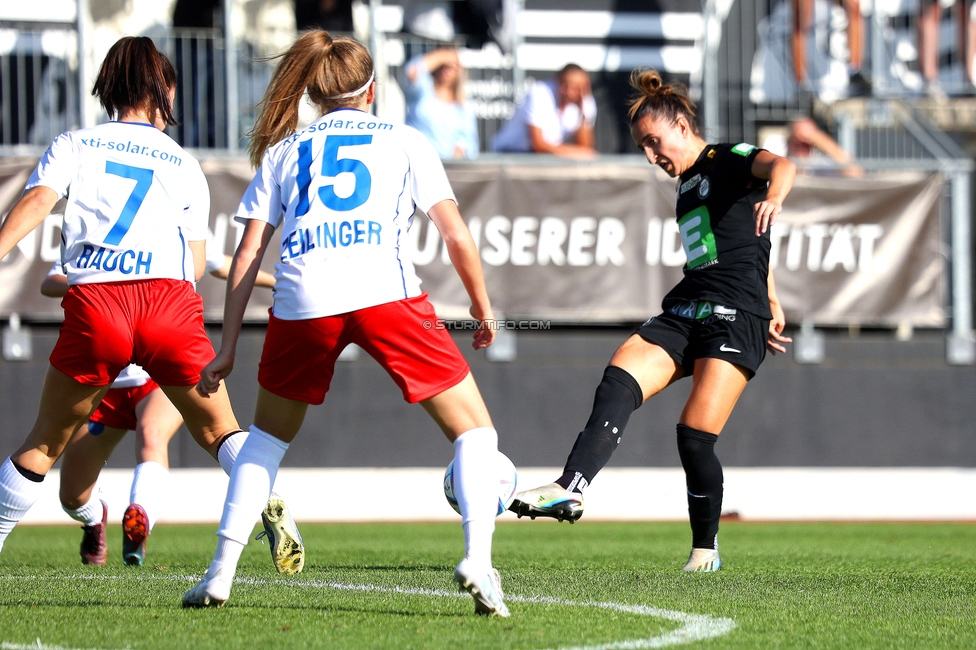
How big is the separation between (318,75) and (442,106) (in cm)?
797

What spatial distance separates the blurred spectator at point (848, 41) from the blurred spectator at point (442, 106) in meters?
3.80

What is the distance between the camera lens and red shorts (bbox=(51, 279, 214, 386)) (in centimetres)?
441

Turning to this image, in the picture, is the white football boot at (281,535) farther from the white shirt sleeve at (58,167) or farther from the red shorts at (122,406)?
the white shirt sleeve at (58,167)

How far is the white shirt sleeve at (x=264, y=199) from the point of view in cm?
387

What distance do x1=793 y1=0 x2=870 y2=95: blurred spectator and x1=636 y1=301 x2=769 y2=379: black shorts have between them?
27.3 feet

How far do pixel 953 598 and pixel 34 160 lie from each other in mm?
8889

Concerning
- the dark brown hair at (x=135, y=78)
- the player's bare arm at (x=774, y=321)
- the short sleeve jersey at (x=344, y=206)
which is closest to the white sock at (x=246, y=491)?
the short sleeve jersey at (x=344, y=206)

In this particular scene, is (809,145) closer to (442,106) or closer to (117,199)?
(442,106)

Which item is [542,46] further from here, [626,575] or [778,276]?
[626,575]

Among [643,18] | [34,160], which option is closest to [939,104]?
[643,18]

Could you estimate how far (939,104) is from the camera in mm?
13953

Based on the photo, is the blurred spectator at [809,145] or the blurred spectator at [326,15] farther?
the blurred spectator at [326,15]

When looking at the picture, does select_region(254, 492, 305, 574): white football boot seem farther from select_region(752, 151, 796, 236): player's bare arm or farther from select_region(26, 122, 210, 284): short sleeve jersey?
select_region(752, 151, 796, 236): player's bare arm

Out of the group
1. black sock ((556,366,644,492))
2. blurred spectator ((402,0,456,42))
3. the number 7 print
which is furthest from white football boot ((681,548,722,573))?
blurred spectator ((402,0,456,42))
